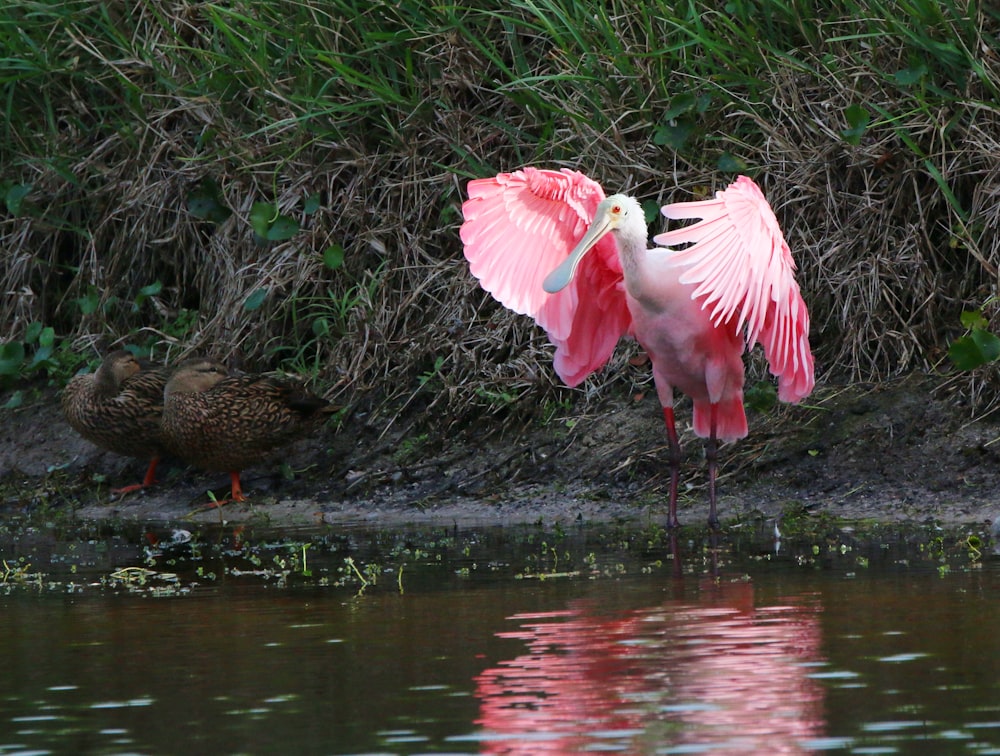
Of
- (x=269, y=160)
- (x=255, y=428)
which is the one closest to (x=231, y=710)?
(x=255, y=428)

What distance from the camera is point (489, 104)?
8516 millimetres

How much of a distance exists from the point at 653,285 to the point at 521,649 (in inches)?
112

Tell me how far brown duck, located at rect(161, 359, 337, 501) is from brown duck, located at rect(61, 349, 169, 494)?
0.16 meters

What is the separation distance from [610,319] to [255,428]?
187 cm

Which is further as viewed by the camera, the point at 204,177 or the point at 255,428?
the point at 204,177

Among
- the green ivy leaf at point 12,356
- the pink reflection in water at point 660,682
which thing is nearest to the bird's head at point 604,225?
the pink reflection in water at point 660,682

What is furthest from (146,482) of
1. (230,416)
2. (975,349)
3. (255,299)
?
(975,349)

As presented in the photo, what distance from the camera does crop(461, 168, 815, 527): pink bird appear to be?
6008 mm

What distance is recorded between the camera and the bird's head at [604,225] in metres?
6.51

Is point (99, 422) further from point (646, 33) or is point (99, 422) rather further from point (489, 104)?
point (646, 33)

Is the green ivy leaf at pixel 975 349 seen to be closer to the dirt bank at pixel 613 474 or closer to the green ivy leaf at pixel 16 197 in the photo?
the dirt bank at pixel 613 474

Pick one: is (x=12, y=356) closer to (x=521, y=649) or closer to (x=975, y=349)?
(x=975, y=349)

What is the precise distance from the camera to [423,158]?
8.61m

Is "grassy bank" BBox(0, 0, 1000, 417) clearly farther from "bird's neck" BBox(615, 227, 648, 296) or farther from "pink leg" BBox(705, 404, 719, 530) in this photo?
"bird's neck" BBox(615, 227, 648, 296)
